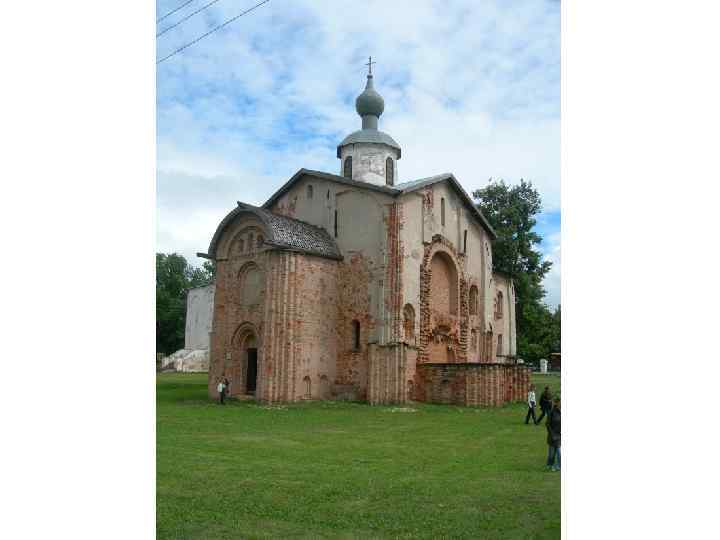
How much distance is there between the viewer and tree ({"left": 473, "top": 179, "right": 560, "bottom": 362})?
107ft

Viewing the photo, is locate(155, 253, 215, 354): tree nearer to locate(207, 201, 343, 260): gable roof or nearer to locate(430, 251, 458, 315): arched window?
locate(207, 201, 343, 260): gable roof

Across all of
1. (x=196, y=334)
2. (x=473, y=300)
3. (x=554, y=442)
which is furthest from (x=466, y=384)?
(x=196, y=334)

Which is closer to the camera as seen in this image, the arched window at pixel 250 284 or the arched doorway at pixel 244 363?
the arched window at pixel 250 284

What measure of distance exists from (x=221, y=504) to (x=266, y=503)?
20.0 inches

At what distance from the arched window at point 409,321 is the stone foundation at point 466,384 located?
128cm

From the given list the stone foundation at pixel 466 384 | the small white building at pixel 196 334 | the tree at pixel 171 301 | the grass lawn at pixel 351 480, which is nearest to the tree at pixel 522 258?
the stone foundation at pixel 466 384

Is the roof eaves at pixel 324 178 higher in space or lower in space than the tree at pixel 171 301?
higher

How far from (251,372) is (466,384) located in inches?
314

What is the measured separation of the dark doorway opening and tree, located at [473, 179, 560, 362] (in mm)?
14757

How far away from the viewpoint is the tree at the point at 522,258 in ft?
107

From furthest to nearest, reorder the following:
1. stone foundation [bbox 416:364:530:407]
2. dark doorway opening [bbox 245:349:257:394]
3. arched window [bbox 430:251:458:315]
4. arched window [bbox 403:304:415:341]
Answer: arched window [bbox 430:251:458:315], dark doorway opening [bbox 245:349:257:394], arched window [bbox 403:304:415:341], stone foundation [bbox 416:364:530:407]

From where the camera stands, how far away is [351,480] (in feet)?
28.9

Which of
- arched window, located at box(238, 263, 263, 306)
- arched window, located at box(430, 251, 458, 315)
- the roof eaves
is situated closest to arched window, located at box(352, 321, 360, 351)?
arched window, located at box(430, 251, 458, 315)

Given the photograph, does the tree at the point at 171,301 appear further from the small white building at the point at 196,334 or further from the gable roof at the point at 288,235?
the gable roof at the point at 288,235
